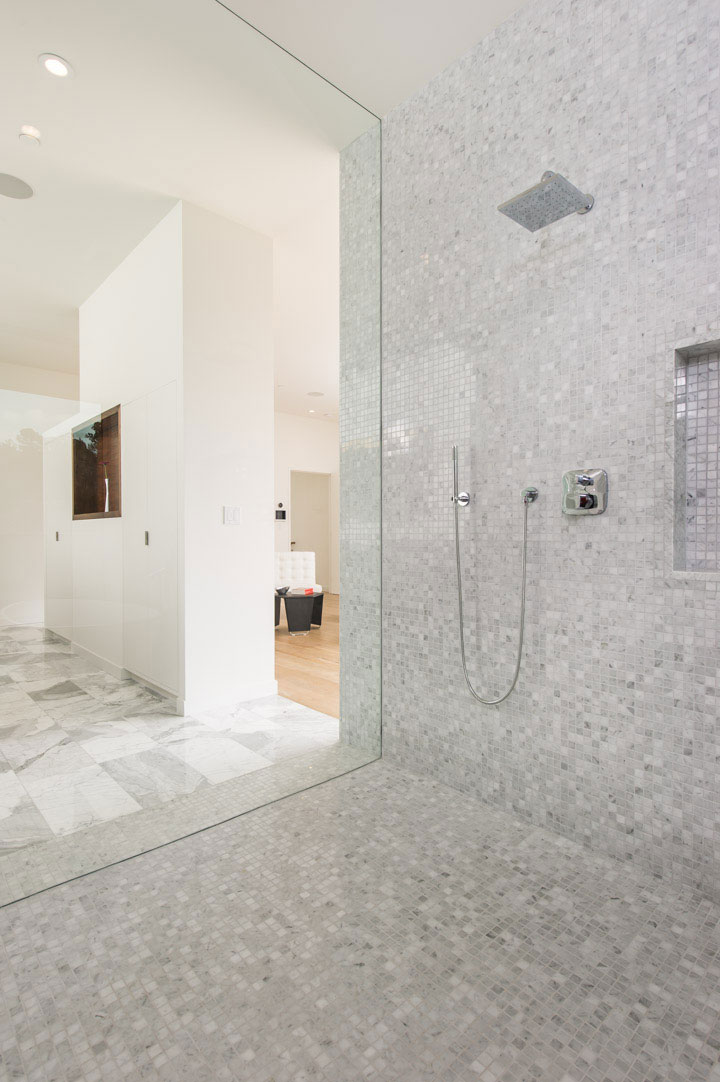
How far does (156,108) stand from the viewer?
6.40 feet

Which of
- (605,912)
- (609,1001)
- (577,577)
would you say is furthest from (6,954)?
(577,577)

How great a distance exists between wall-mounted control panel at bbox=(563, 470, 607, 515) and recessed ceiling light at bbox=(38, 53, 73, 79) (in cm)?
187

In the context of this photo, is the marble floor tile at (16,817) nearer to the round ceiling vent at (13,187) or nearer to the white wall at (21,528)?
the white wall at (21,528)

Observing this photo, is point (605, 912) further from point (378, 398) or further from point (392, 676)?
point (378, 398)

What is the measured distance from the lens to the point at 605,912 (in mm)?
1364

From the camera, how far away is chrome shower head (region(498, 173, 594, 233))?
4.85 ft

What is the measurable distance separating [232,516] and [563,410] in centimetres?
176

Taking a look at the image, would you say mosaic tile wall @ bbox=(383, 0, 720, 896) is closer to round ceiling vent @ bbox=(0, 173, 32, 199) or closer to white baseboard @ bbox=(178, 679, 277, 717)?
white baseboard @ bbox=(178, 679, 277, 717)

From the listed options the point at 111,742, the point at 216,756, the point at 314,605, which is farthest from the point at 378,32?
the point at 314,605

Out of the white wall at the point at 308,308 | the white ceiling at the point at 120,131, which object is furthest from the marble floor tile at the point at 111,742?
the white wall at the point at 308,308

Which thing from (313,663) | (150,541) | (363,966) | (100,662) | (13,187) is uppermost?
(13,187)

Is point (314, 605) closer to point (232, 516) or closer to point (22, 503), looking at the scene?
point (232, 516)

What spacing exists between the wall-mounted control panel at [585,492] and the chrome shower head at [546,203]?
0.74 m

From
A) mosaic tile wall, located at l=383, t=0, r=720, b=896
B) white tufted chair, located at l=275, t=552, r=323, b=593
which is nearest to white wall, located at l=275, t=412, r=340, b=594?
white tufted chair, located at l=275, t=552, r=323, b=593
